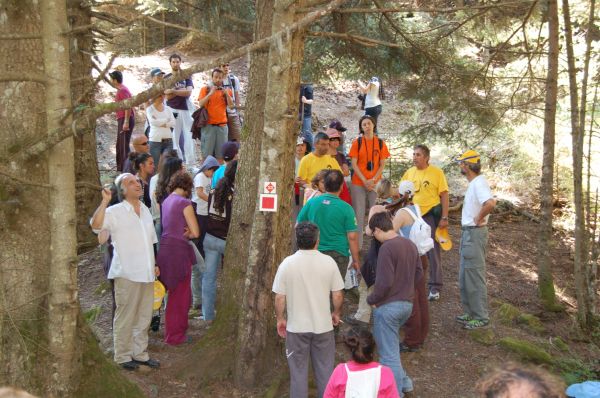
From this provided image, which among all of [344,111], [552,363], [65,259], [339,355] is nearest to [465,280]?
[552,363]

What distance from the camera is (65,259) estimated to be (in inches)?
Result: 177

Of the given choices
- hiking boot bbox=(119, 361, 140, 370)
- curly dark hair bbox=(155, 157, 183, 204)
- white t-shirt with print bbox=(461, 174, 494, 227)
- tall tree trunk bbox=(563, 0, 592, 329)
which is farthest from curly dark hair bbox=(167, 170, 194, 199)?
tall tree trunk bbox=(563, 0, 592, 329)

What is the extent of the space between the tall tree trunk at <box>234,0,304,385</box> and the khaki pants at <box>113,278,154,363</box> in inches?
39.7

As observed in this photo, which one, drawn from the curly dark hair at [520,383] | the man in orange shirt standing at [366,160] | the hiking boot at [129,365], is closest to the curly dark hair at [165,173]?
the hiking boot at [129,365]

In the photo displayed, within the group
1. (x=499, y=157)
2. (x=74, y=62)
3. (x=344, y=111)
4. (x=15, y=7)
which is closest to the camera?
(x=15, y=7)

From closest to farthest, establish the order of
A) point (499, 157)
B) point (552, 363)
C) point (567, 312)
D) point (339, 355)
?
point (339, 355) → point (552, 363) → point (567, 312) → point (499, 157)

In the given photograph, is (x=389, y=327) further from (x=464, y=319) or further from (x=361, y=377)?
(x=464, y=319)

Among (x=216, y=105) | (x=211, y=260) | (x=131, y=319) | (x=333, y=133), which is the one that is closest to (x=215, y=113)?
(x=216, y=105)

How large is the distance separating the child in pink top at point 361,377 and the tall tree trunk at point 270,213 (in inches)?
65.5

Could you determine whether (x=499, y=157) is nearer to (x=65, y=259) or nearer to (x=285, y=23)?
(x=285, y=23)

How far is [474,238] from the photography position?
7785 mm

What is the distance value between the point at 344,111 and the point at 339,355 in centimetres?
1347

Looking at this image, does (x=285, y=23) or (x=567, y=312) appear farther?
(x=567, y=312)

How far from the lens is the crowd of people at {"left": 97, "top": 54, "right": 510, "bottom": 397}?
528 cm
